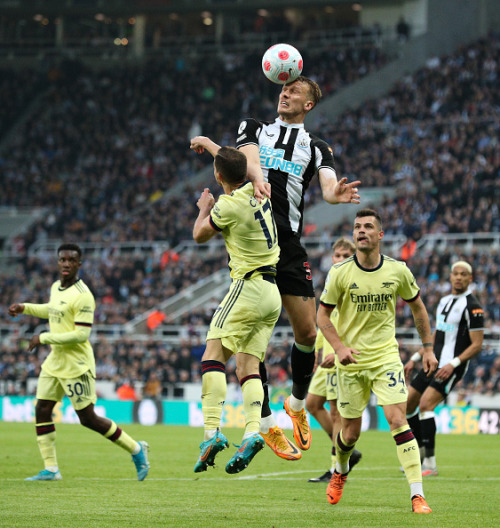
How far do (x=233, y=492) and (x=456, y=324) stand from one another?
4.09 meters

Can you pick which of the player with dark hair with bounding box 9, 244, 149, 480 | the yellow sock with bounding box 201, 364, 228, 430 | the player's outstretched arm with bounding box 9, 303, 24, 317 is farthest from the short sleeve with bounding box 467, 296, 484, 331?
the player's outstretched arm with bounding box 9, 303, 24, 317

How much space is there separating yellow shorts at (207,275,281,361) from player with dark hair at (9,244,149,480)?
12.4ft

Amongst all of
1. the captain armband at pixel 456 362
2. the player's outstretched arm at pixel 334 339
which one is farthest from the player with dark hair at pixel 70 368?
the captain armband at pixel 456 362

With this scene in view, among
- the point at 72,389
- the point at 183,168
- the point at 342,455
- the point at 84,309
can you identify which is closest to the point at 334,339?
the point at 342,455

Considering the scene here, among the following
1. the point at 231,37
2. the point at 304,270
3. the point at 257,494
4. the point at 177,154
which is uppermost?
the point at 231,37

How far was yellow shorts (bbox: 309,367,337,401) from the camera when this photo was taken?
39.0 feet

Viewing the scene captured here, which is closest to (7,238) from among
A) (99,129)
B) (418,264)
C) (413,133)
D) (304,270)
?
(99,129)

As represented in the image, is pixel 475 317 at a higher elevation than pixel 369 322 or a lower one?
lower

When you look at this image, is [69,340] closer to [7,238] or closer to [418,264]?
[418,264]

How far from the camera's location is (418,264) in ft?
92.1

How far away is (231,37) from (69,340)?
36895 millimetres

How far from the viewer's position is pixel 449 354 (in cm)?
1281

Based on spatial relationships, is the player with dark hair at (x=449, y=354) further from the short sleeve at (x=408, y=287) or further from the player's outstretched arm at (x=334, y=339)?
the player's outstretched arm at (x=334, y=339)

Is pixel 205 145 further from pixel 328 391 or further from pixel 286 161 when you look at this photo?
pixel 328 391
